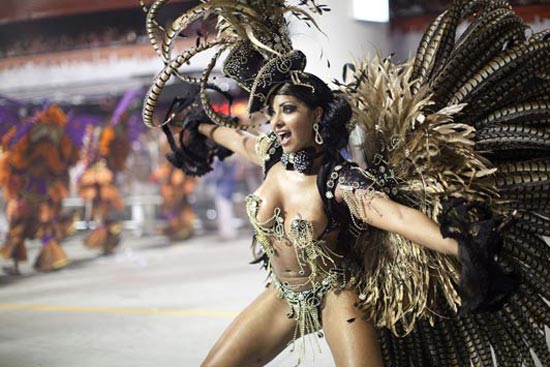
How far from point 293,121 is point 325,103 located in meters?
0.12

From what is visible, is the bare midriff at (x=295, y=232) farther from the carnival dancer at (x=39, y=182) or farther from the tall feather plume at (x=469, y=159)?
the carnival dancer at (x=39, y=182)

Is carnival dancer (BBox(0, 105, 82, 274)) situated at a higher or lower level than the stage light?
lower

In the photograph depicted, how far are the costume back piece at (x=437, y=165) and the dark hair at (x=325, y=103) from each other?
32mm

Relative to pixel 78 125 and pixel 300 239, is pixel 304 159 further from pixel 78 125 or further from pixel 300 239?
pixel 78 125

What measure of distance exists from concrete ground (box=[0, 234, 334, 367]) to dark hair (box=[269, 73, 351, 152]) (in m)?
1.27

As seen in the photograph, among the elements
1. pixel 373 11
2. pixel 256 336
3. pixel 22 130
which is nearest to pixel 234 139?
pixel 256 336

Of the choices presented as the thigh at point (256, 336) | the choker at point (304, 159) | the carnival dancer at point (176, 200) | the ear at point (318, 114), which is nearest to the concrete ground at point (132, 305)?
the carnival dancer at point (176, 200)

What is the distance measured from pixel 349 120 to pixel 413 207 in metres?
0.35

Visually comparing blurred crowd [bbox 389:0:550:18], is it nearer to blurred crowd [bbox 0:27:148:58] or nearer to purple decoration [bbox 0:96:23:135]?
blurred crowd [bbox 0:27:148:58]

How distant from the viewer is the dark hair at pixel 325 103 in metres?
2.42

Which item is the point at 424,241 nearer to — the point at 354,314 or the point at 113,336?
the point at 354,314

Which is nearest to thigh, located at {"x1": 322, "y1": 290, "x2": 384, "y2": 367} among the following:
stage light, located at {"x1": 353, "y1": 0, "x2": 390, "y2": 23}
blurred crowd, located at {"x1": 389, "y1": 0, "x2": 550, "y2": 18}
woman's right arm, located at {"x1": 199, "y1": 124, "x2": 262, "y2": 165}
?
woman's right arm, located at {"x1": 199, "y1": 124, "x2": 262, "y2": 165}

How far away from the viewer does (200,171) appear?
10.5 ft

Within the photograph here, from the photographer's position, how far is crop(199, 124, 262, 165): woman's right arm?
2.91 metres
